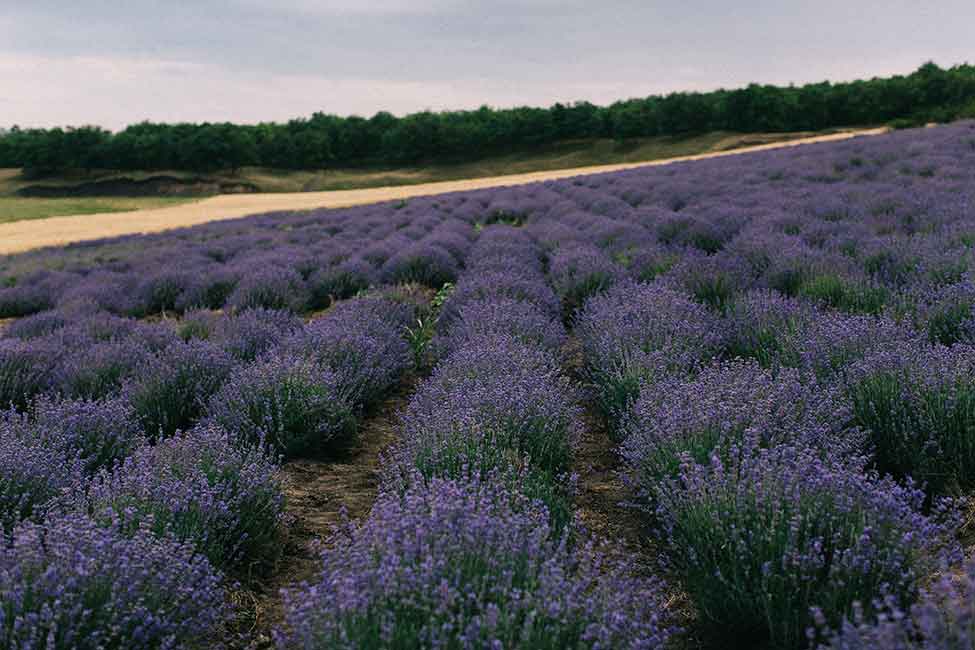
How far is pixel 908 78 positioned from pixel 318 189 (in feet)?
109

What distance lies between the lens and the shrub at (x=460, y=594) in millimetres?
1617

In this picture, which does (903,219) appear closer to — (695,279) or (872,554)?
(695,279)

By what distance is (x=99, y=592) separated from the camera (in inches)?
→ 75.5

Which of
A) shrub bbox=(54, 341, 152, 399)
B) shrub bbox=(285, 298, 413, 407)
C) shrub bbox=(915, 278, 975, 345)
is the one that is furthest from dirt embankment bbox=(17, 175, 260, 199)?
shrub bbox=(915, 278, 975, 345)

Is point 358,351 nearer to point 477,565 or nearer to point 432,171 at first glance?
point 477,565

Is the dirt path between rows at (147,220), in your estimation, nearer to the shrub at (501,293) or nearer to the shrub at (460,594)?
the shrub at (501,293)

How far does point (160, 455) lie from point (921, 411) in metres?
2.94

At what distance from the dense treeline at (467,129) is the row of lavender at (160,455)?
40.2m

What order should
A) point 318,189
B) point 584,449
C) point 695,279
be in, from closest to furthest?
point 584,449 → point 695,279 → point 318,189

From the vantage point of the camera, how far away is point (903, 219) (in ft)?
23.2

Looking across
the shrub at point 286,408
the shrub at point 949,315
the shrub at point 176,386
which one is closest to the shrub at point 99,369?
the shrub at point 176,386

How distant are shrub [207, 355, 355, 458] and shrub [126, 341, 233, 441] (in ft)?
0.97

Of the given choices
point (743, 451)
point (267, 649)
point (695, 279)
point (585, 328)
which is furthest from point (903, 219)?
point (267, 649)

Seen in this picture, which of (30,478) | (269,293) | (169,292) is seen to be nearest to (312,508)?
(30,478)
